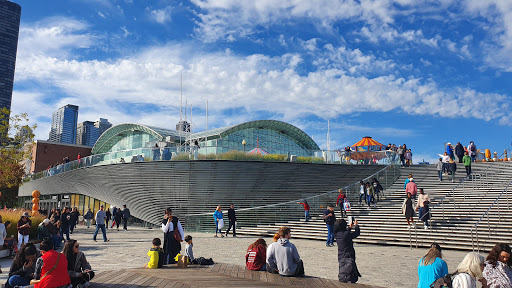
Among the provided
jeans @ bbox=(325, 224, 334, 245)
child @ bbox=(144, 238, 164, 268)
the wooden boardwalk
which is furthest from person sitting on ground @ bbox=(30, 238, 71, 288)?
jeans @ bbox=(325, 224, 334, 245)

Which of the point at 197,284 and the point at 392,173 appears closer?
the point at 197,284

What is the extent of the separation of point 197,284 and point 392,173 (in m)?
19.4

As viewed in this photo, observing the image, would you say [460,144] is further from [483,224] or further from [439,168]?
[483,224]

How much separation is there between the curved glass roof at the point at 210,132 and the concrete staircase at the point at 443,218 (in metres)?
21.5

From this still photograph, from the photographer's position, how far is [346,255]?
22.0ft

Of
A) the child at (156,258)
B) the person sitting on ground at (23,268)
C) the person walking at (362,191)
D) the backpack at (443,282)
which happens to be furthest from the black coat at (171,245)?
the person walking at (362,191)

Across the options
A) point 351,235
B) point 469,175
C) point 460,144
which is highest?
point 460,144

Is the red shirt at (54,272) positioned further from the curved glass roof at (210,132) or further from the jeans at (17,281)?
the curved glass roof at (210,132)

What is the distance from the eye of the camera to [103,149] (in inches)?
1949

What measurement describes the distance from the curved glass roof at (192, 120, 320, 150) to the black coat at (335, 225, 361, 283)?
33.5m

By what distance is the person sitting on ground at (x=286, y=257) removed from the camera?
6.90 metres

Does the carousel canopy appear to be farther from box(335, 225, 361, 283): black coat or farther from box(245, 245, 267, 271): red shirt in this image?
box(335, 225, 361, 283): black coat

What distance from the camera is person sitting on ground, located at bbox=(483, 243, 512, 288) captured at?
509 cm

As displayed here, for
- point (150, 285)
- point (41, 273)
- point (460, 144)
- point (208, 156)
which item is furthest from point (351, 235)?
point (460, 144)
